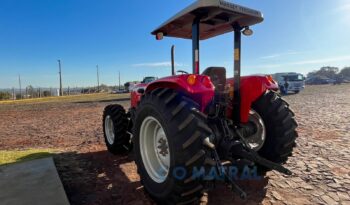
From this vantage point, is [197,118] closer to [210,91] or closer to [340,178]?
[210,91]

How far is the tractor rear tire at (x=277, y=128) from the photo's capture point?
3.65 meters

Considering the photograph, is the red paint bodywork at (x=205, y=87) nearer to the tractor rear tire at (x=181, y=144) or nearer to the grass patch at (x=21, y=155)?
the tractor rear tire at (x=181, y=144)

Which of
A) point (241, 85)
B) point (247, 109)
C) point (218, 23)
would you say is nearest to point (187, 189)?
point (247, 109)

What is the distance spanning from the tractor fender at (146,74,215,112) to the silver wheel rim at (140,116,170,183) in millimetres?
671

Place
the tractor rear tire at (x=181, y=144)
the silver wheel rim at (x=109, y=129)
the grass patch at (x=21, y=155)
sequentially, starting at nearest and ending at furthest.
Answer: the tractor rear tire at (x=181, y=144)
the grass patch at (x=21, y=155)
the silver wheel rim at (x=109, y=129)

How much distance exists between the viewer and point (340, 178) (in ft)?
12.7

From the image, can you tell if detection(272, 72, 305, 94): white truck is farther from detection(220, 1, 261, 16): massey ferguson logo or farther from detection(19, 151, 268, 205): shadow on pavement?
detection(220, 1, 261, 16): massey ferguson logo

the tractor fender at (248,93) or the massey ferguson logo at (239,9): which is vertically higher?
the massey ferguson logo at (239,9)

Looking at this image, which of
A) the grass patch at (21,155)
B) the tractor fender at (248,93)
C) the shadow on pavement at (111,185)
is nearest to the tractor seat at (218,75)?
the tractor fender at (248,93)

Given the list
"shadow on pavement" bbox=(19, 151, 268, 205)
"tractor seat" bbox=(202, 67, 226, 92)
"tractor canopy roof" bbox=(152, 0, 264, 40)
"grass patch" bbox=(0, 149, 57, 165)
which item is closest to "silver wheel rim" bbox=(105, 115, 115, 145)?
"shadow on pavement" bbox=(19, 151, 268, 205)

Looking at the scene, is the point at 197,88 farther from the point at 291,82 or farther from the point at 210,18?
the point at 291,82

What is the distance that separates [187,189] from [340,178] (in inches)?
106

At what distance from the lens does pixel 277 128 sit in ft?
12.0

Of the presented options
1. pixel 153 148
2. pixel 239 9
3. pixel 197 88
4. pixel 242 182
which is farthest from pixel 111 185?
pixel 239 9
